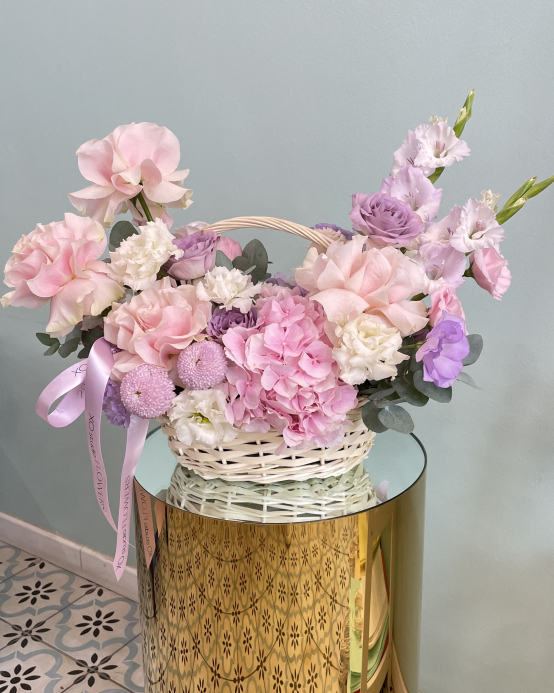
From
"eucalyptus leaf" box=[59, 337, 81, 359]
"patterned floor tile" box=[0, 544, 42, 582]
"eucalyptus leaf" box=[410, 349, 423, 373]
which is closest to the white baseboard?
"patterned floor tile" box=[0, 544, 42, 582]

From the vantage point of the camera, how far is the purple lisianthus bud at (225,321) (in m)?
0.71

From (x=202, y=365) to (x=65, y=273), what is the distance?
191 mm

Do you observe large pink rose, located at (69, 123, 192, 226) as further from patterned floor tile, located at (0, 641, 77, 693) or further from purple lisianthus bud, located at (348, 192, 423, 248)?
patterned floor tile, located at (0, 641, 77, 693)

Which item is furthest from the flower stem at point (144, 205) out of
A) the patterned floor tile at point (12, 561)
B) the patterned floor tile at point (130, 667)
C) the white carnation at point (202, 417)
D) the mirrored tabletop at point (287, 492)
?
the patterned floor tile at point (12, 561)

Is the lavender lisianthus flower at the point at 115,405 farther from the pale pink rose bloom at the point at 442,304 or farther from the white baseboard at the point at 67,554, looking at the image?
the white baseboard at the point at 67,554

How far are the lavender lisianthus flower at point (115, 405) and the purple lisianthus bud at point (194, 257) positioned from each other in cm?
15

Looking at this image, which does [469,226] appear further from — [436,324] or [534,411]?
[534,411]

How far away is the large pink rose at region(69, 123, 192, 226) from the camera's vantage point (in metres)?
0.75

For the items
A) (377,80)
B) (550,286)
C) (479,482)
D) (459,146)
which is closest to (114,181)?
(459,146)

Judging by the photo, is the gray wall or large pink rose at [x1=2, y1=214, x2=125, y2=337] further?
the gray wall

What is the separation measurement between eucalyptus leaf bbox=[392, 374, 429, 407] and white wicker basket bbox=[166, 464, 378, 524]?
169mm

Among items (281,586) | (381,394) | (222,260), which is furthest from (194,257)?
(281,586)

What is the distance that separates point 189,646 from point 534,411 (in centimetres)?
69

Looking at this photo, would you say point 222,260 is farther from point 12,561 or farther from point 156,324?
point 12,561
